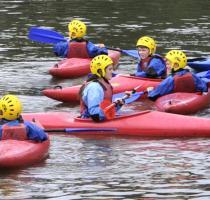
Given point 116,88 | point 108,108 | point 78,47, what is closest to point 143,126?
point 108,108

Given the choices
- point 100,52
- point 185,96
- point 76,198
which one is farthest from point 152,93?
point 76,198

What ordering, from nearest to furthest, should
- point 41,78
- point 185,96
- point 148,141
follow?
point 148,141
point 185,96
point 41,78

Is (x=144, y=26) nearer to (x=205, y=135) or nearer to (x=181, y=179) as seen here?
(x=205, y=135)

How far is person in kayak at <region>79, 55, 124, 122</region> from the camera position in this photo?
11.3 meters

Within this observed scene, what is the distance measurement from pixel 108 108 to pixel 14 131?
6.55 ft

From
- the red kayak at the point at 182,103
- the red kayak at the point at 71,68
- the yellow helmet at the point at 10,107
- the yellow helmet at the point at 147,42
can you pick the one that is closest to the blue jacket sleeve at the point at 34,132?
the yellow helmet at the point at 10,107

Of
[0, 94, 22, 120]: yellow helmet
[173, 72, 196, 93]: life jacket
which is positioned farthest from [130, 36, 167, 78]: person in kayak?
[0, 94, 22, 120]: yellow helmet

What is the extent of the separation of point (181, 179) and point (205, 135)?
84.3 inches

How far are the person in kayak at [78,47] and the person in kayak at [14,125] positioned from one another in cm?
647

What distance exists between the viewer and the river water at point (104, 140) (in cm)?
905

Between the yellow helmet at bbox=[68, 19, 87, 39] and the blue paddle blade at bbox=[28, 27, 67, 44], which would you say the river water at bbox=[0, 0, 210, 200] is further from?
the yellow helmet at bbox=[68, 19, 87, 39]

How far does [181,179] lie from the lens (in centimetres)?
932

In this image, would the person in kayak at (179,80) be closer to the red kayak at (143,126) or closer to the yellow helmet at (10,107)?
the red kayak at (143,126)

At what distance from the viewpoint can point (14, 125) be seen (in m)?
9.95
